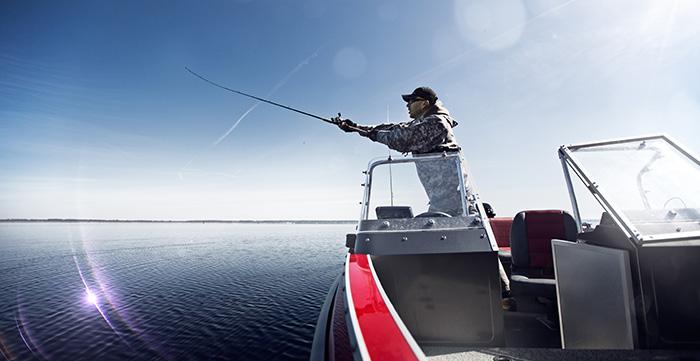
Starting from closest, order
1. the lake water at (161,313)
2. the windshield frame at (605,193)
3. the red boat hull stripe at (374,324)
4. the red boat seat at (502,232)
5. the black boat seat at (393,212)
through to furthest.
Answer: the red boat hull stripe at (374,324) → the windshield frame at (605,193) → the black boat seat at (393,212) → the lake water at (161,313) → the red boat seat at (502,232)

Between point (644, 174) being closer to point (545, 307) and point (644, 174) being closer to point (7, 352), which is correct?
point (545, 307)

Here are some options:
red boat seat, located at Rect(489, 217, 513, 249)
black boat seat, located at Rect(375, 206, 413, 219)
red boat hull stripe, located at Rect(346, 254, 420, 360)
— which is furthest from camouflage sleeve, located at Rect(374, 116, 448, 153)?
red boat seat, located at Rect(489, 217, 513, 249)

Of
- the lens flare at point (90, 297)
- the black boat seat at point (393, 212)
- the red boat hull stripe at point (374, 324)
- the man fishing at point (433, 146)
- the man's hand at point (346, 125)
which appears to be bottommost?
the lens flare at point (90, 297)

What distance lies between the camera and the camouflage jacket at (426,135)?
11.0 ft

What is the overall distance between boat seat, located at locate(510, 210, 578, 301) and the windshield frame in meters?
0.69

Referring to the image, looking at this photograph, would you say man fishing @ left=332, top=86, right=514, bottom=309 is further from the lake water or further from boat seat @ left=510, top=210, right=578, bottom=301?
the lake water

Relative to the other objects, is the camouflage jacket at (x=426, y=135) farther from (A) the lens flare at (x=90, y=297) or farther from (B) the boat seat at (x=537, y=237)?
(A) the lens flare at (x=90, y=297)

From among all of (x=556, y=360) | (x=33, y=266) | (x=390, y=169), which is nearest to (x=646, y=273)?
(x=556, y=360)

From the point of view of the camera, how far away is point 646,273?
1.76 metres

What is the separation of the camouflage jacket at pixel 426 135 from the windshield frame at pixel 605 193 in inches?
45.1

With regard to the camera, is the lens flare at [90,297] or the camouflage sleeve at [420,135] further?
the lens flare at [90,297]

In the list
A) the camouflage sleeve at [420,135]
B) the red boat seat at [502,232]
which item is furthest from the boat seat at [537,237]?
the red boat seat at [502,232]

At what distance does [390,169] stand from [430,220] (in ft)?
3.82

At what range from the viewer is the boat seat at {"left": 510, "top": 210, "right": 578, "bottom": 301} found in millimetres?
3908
